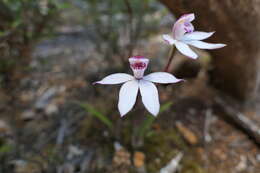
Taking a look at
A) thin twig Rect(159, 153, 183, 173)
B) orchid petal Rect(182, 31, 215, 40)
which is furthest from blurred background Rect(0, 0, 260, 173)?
orchid petal Rect(182, 31, 215, 40)

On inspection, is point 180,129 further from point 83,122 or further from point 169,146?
point 83,122

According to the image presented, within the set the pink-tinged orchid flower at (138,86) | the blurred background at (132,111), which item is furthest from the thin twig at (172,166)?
the pink-tinged orchid flower at (138,86)

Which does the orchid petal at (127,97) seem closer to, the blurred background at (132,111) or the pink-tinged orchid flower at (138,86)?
the pink-tinged orchid flower at (138,86)

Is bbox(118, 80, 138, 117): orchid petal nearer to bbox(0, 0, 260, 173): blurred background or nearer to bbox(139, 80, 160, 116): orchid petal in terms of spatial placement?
bbox(139, 80, 160, 116): orchid petal

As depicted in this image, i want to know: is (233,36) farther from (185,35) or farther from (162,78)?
(162,78)

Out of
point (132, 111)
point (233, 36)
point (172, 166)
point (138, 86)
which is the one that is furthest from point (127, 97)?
point (233, 36)

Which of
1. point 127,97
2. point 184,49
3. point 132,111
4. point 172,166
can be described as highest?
point 184,49

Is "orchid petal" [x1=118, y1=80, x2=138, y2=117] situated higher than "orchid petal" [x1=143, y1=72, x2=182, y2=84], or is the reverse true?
"orchid petal" [x1=143, y1=72, x2=182, y2=84]
